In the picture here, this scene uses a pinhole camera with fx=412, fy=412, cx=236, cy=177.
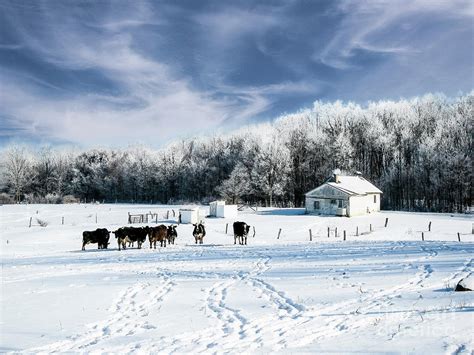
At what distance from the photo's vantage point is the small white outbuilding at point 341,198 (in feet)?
177

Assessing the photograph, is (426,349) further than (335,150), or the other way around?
(335,150)

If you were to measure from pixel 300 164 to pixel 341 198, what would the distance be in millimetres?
27640

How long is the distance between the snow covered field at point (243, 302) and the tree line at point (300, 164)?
178ft

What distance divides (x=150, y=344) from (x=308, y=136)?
77457 millimetres

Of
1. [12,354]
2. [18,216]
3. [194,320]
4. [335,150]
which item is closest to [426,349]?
[194,320]

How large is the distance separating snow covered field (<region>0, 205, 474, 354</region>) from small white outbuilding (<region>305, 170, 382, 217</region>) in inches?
1322

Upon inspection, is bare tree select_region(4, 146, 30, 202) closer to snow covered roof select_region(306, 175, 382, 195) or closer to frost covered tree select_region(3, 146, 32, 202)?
frost covered tree select_region(3, 146, 32, 202)

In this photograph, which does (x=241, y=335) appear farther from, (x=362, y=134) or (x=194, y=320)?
(x=362, y=134)

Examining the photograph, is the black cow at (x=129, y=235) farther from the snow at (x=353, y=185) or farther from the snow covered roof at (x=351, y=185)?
the snow at (x=353, y=185)

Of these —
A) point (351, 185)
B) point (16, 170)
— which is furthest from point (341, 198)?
point (16, 170)

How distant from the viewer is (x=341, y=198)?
178 feet

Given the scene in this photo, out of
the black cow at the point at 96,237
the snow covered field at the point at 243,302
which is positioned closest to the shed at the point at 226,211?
the black cow at the point at 96,237

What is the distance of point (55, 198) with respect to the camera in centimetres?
9231

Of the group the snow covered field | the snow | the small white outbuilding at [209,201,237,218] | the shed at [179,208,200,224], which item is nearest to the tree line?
the snow
